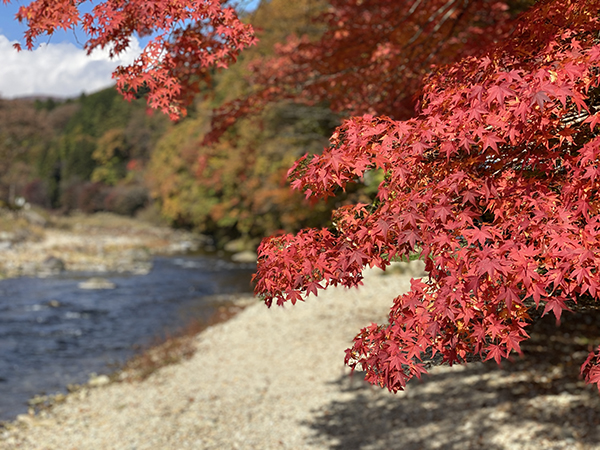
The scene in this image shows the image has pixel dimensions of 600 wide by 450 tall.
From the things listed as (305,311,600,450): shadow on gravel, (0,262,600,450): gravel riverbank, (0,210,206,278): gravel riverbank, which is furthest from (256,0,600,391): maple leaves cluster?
(0,210,206,278): gravel riverbank

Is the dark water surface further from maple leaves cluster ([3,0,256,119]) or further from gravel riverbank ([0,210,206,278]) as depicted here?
maple leaves cluster ([3,0,256,119])

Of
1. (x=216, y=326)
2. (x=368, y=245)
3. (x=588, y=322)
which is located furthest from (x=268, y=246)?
(x=216, y=326)

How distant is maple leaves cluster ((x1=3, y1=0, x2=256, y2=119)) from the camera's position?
3.04 m

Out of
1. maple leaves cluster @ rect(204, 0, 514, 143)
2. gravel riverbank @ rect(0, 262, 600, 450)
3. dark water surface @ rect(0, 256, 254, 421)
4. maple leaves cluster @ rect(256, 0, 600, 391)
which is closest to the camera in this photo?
maple leaves cluster @ rect(256, 0, 600, 391)

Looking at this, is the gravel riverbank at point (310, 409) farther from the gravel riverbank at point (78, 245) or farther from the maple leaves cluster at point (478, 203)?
the gravel riverbank at point (78, 245)

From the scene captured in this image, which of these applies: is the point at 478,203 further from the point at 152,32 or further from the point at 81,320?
the point at 81,320

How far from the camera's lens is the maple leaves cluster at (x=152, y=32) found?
304 cm

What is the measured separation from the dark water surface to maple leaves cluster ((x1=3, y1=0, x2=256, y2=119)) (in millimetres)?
6241

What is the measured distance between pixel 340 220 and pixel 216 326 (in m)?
9.29

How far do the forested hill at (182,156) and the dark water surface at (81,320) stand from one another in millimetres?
3927

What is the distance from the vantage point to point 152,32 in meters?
3.53

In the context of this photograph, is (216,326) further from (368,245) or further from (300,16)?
(300,16)

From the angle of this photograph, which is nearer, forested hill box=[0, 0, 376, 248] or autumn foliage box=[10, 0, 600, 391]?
autumn foliage box=[10, 0, 600, 391]

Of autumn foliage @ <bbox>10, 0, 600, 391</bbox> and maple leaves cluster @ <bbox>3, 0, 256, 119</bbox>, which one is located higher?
maple leaves cluster @ <bbox>3, 0, 256, 119</bbox>
